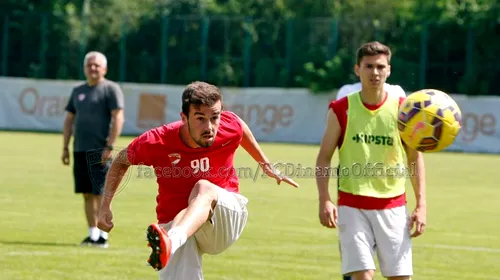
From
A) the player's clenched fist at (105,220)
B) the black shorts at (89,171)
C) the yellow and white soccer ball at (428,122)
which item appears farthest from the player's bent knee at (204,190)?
the black shorts at (89,171)

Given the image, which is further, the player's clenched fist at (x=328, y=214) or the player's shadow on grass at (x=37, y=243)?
the player's shadow on grass at (x=37, y=243)

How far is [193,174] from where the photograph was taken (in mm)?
7477

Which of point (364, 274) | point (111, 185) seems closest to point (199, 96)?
point (111, 185)

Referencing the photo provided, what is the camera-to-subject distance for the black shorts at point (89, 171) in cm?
1273

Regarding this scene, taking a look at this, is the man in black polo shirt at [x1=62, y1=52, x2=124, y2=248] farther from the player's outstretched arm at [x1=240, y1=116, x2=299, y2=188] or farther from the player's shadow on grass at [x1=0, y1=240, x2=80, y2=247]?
the player's outstretched arm at [x1=240, y1=116, x2=299, y2=188]

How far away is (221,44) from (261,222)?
85.4ft

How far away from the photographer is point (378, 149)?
7.68 meters

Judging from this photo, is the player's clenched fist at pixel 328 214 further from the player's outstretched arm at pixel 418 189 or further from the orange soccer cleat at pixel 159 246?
the orange soccer cleat at pixel 159 246

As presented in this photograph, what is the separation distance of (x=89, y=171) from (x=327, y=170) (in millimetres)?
5857

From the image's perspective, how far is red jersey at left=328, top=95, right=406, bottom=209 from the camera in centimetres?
762

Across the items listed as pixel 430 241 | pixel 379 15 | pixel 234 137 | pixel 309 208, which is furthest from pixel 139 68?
pixel 234 137

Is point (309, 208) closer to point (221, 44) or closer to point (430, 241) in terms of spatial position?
point (430, 241)

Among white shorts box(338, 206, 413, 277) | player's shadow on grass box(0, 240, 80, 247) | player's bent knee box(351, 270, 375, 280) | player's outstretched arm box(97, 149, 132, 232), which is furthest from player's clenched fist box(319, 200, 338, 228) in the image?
player's shadow on grass box(0, 240, 80, 247)

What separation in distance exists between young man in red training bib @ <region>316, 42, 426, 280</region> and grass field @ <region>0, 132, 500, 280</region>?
2922 mm
